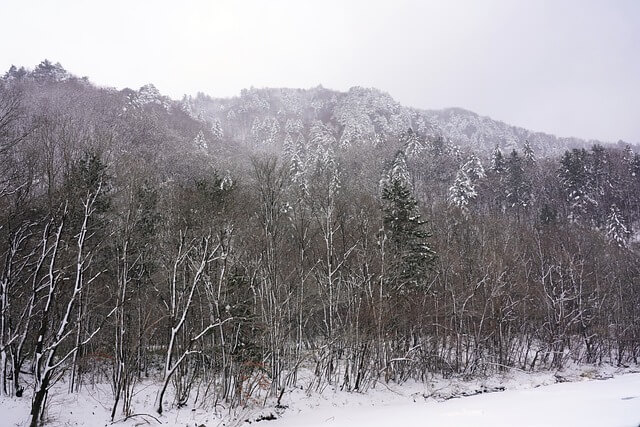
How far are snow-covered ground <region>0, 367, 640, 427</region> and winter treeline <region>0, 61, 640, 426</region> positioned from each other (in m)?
0.80

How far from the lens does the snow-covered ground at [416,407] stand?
261 inches

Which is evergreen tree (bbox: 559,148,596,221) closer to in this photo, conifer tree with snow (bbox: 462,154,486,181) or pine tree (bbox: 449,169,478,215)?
conifer tree with snow (bbox: 462,154,486,181)

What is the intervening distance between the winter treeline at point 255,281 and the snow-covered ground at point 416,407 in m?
0.80

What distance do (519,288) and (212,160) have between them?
143 feet

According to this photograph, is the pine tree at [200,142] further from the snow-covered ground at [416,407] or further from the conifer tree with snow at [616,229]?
the conifer tree with snow at [616,229]

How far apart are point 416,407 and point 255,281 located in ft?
30.4

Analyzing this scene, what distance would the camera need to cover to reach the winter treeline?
43.3 ft

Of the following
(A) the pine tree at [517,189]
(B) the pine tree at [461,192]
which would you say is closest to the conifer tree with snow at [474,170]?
(A) the pine tree at [517,189]

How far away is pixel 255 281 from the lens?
59.7 ft

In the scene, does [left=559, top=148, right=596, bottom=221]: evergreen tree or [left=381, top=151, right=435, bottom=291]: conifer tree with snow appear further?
[left=559, top=148, right=596, bottom=221]: evergreen tree

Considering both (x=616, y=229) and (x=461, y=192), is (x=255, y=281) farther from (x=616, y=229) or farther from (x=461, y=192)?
(x=616, y=229)

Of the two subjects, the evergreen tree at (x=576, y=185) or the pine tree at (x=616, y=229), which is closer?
the pine tree at (x=616, y=229)

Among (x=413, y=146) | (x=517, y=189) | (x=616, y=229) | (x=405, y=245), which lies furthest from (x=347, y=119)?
(x=405, y=245)

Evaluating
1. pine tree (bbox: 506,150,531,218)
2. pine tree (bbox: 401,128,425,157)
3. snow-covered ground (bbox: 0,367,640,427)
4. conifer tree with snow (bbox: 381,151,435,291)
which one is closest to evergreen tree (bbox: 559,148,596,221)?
pine tree (bbox: 506,150,531,218)
